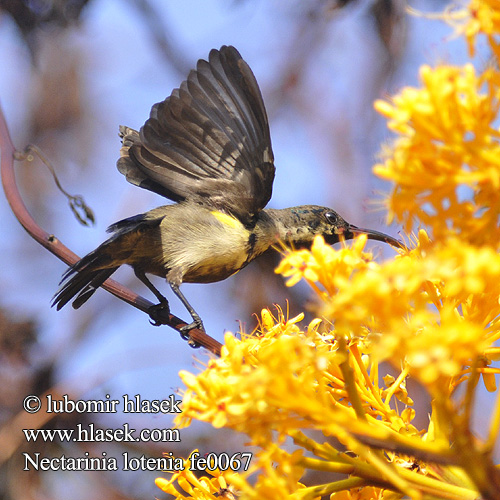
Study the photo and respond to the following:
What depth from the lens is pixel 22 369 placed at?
4.16 meters

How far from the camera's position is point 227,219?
11.7ft

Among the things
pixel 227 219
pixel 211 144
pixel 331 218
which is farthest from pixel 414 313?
pixel 331 218

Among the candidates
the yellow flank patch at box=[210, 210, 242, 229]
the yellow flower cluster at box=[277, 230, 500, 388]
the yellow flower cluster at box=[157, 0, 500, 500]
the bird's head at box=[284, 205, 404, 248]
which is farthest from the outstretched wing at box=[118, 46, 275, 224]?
the yellow flower cluster at box=[277, 230, 500, 388]

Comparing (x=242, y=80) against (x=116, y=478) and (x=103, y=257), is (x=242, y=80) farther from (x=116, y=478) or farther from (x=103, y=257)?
(x=116, y=478)

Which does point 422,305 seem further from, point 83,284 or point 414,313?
point 83,284

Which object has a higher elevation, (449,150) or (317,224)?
(317,224)

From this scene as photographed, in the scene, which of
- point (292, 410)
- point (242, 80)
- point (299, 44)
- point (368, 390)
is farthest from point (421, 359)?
point (299, 44)

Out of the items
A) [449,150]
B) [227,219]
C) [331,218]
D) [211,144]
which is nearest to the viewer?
[449,150]

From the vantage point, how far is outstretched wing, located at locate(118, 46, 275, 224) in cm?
299

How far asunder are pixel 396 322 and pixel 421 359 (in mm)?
98

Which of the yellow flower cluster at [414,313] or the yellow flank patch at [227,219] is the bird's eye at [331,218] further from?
the yellow flower cluster at [414,313]

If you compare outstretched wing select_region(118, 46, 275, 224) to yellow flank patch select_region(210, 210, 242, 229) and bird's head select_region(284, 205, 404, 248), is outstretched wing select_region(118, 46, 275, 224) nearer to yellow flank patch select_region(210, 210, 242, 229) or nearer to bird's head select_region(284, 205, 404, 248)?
yellow flank patch select_region(210, 210, 242, 229)

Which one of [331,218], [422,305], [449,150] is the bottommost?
[422,305]

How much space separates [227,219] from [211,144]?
47cm
